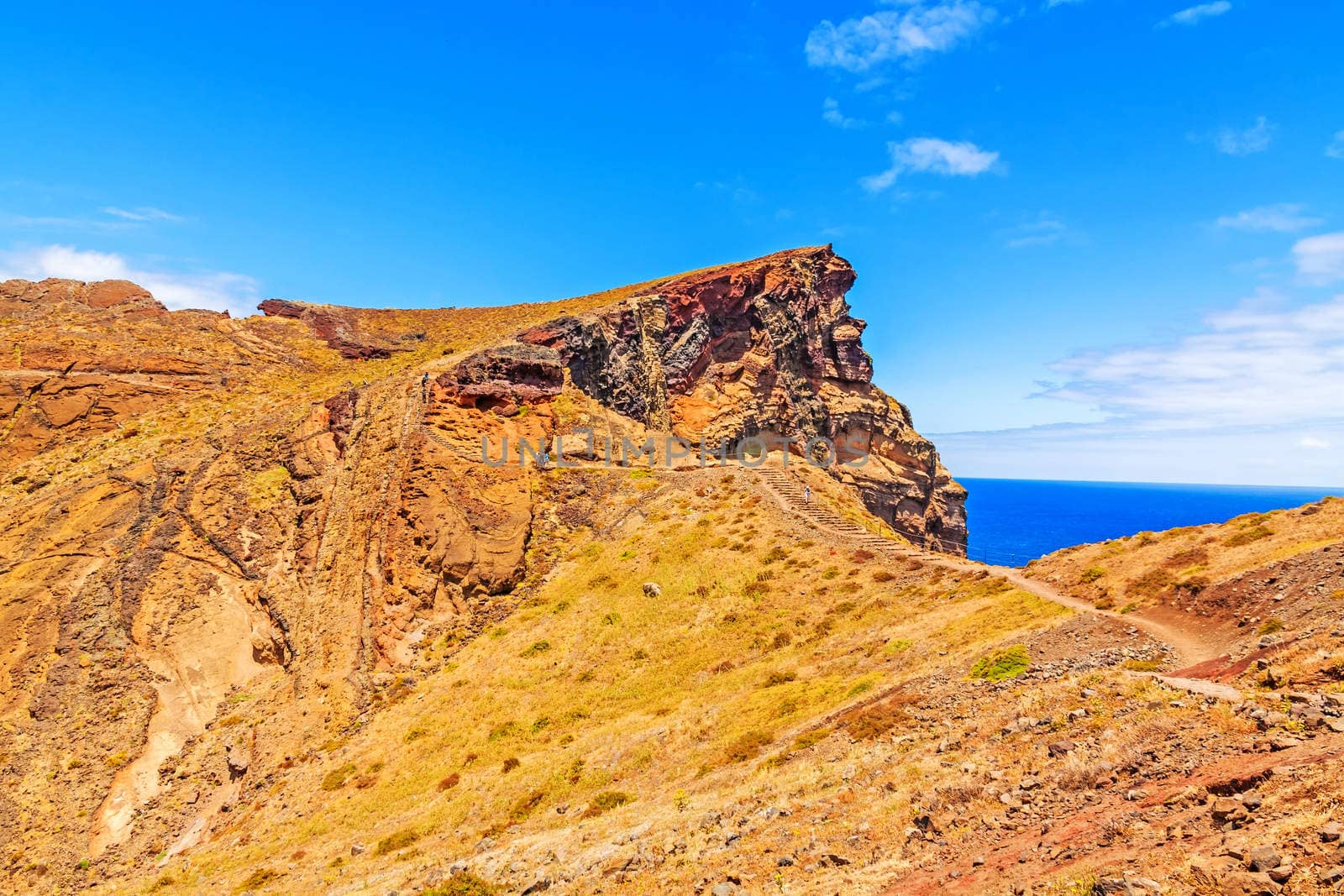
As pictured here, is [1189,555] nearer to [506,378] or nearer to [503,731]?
[503,731]

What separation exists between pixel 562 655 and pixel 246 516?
24.2 m

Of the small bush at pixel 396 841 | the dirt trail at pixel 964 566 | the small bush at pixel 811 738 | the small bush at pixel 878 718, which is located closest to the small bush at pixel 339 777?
the small bush at pixel 396 841

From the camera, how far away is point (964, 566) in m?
32.5

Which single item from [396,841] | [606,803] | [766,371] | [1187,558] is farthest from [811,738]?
[766,371]

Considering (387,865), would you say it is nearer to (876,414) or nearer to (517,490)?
(517,490)

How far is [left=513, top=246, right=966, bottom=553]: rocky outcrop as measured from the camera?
6006cm

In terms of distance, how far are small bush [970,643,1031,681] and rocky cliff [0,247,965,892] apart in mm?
25635

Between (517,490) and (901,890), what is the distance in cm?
3549

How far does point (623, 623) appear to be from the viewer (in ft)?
110

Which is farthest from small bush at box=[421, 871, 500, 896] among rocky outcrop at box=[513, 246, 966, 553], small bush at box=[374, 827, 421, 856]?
rocky outcrop at box=[513, 246, 966, 553]

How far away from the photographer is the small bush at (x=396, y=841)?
2048 centimetres

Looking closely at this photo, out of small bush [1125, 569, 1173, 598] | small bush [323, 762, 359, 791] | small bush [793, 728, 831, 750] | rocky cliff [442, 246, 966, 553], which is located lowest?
small bush [323, 762, 359, 791]

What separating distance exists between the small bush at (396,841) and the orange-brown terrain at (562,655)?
0.36ft

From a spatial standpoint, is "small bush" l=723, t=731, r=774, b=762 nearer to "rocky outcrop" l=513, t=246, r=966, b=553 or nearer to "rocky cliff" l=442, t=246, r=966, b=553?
"rocky cliff" l=442, t=246, r=966, b=553
